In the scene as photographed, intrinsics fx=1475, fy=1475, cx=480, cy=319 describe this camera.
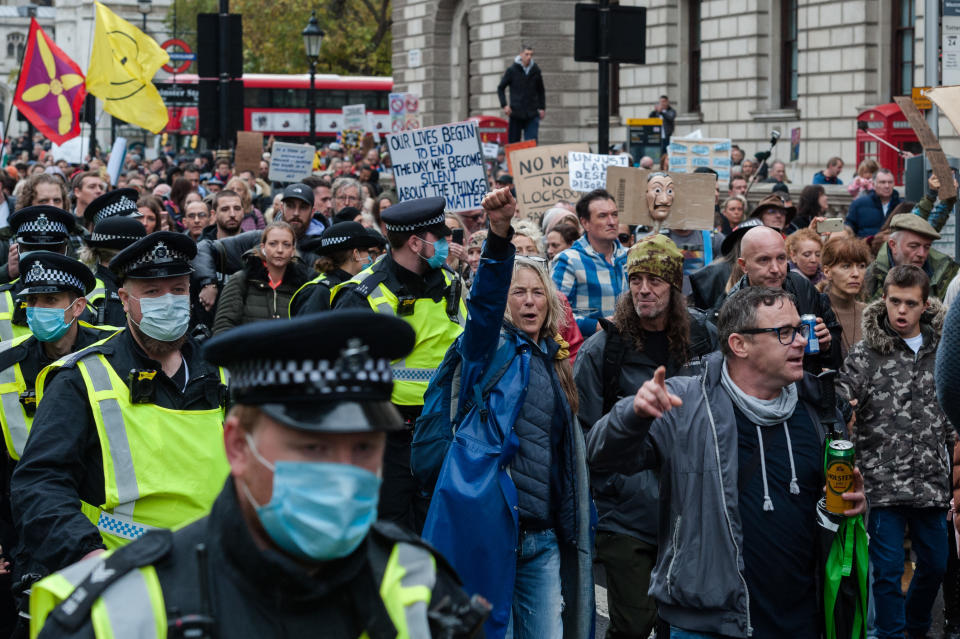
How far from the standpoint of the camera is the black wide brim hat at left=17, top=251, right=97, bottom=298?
5.66 meters

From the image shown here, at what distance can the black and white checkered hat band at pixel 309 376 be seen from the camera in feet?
7.53

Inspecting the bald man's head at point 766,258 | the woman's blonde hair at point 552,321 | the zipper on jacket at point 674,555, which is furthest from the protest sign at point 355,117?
the zipper on jacket at point 674,555

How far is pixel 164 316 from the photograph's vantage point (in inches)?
177

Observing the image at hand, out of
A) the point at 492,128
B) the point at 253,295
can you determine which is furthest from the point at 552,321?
the point at 492,128

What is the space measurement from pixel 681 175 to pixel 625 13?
351cm

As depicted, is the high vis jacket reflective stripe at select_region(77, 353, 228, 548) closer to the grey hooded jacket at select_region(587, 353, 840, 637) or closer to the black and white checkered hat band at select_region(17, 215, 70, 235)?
the grey hooded jacket at select_region(587, 353, 840, 637)

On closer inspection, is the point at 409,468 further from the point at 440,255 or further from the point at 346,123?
the point at 346,123

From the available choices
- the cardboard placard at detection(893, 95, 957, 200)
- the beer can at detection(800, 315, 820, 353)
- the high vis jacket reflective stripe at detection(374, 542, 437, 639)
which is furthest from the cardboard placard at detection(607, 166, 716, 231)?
the high vis jacket reflective stripe at detection(374, 542, 437, 639)

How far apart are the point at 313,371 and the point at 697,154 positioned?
13870 mm

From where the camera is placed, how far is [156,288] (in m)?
4.62

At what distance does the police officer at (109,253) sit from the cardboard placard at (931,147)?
18.0 feet

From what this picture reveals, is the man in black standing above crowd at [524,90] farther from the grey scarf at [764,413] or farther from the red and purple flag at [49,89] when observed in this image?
the grey scarf at [764,413]

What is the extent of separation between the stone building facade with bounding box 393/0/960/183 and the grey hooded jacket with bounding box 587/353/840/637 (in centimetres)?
1849

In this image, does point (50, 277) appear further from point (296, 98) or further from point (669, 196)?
point (296, 98)
